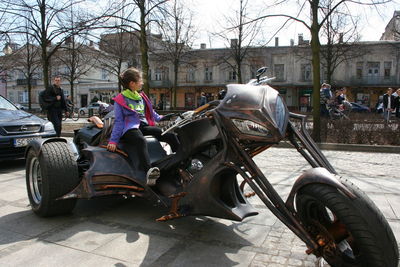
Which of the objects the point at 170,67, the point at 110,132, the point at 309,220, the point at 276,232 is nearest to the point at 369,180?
the point at 276,232

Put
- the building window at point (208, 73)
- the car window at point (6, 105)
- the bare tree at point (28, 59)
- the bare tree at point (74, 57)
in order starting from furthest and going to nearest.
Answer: the building window at point (208, 73), the bare tree at point (28, 59), the bare tree at point (74, 57), the car window at point (6, 105)

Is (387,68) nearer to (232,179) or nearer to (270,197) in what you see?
(232,179)

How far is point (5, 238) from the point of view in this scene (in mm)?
3326

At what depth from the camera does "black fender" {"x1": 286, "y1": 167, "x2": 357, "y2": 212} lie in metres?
2.16

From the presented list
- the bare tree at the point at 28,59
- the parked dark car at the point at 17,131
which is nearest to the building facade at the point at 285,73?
the bare tree at the point at 28,59

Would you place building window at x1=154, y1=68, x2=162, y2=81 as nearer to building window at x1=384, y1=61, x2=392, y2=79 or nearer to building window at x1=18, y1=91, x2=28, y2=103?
building window at x1=18, y1=91, x2=28, y2=103

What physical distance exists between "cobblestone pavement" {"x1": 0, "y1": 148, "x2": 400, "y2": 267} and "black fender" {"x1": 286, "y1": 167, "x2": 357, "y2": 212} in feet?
2.18

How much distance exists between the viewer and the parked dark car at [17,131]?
637 cm

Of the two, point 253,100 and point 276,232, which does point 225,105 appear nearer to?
point 253,100

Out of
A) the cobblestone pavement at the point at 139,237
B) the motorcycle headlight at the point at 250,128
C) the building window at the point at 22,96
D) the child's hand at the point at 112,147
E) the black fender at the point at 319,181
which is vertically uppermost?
the building window at the point at 22,96

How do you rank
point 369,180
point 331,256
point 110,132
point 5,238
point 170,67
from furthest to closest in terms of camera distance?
point 170,67 < point 369,180 < point 110,132 < point 5,238 < point 331,256

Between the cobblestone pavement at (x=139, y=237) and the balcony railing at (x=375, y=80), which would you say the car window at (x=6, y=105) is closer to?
the cobblestone pavement at (x=139, y=237)

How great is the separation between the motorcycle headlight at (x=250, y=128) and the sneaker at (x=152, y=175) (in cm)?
99

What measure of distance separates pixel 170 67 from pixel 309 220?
4824cm
